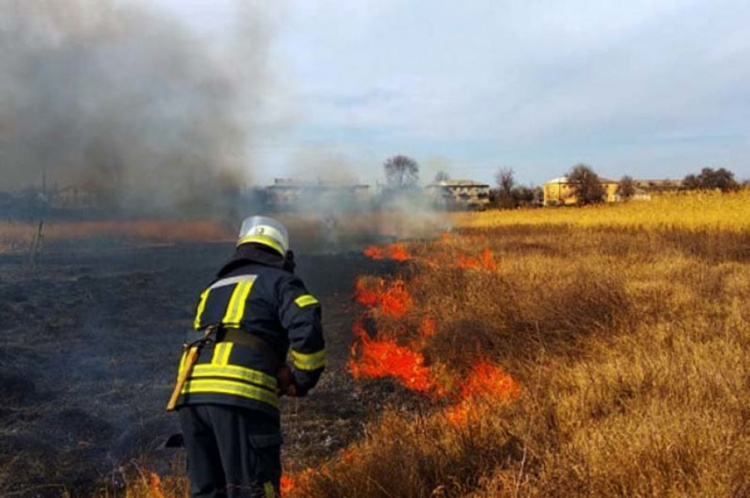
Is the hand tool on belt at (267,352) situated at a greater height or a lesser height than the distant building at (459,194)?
lesser

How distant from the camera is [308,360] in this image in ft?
9.87

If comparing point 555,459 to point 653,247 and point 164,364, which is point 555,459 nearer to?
point 164,364

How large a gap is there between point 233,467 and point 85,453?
3633 millimetres

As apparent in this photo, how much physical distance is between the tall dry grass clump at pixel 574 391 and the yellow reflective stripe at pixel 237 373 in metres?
1.21

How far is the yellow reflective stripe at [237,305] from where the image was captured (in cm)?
302

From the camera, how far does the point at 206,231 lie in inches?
939

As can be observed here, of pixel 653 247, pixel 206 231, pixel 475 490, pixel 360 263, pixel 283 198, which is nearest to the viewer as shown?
pixel 475 490

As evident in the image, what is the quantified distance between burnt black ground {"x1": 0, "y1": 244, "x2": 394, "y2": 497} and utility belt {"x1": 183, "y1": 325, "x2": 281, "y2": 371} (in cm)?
268

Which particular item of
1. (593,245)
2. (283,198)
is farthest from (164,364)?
(283,198)

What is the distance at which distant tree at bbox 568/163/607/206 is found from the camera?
45.8 meters

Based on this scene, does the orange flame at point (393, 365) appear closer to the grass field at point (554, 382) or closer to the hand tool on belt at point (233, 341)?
the grass field at point (554, 382)

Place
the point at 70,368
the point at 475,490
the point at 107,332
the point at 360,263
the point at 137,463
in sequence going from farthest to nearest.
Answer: the point at 360,263
the point at 107,332
the point at 70,368
the point at 137,463
the point at 475,490

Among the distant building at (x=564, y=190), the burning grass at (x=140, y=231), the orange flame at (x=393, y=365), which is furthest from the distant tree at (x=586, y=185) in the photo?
Result: the orange flame at (x=393, y=365)

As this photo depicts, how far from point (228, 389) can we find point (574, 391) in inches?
135
